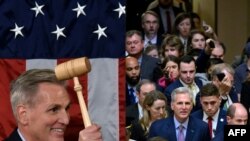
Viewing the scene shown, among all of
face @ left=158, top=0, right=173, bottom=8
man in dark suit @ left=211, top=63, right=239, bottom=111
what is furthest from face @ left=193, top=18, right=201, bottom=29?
man in dark suit @ left=211, top=63, right=239, bottom=111

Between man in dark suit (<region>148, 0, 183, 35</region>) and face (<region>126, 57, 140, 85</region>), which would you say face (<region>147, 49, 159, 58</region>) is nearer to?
face (<region>126, 57, 140, 85</region>)

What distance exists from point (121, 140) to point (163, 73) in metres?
4.19

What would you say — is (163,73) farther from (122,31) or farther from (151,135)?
(122,31)

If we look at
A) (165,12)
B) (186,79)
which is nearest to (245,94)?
(186,79)

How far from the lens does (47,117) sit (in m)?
3.36

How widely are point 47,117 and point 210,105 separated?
4782 mm

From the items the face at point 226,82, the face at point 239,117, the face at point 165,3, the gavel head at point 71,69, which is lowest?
the face at point 239,117

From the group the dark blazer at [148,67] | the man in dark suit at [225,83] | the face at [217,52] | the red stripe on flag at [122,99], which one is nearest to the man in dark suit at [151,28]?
the face at [217,52]

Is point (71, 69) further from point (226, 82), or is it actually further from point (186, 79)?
point (226, 82)

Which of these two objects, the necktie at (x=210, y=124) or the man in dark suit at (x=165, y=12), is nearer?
the necktie at (x=210, y=124)

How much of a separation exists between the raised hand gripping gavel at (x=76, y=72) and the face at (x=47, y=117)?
0.13m

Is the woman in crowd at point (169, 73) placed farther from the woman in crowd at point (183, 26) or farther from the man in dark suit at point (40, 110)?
the man in dark suit at point (40, 110)

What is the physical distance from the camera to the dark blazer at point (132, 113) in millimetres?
8227

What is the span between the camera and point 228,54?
537 inches
